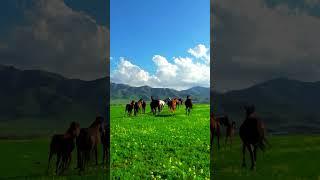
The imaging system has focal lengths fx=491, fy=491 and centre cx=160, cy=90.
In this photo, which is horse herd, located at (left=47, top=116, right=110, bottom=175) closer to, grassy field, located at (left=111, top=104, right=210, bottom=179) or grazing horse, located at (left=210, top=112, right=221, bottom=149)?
grassy field, located at (left=111, top=104, right=210, bottom=179)

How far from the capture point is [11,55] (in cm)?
1644

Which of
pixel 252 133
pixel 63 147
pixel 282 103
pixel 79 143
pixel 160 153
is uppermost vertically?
pixel 282 103

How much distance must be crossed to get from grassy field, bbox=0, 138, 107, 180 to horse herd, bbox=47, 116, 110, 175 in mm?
216

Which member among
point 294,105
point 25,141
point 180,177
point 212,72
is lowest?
point 180,177

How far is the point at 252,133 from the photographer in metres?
16.7

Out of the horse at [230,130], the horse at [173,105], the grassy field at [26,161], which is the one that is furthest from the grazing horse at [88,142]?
the horse at [173,105]

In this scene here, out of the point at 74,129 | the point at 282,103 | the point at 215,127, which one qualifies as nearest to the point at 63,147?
the point at 74,129

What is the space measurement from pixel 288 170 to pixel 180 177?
4.16m

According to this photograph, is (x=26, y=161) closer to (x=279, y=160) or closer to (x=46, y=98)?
(x=46, y=98)

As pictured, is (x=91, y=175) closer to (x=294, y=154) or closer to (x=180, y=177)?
(x=180, y=177)

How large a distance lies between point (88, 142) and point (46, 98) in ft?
6.87

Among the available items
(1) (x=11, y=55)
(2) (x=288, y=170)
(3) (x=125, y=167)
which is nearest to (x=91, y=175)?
(3) (x=125, y=167)

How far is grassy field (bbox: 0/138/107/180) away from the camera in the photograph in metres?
15.7

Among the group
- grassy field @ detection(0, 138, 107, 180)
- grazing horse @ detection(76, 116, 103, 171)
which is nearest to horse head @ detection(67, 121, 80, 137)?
grazing horse @ detection(76, 116, 103, 171)
